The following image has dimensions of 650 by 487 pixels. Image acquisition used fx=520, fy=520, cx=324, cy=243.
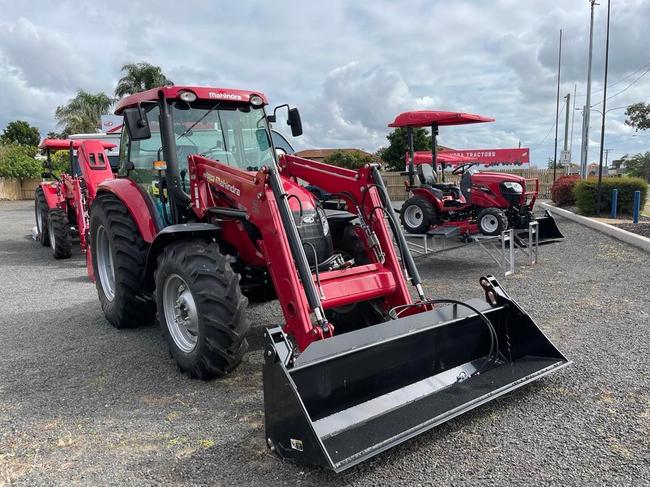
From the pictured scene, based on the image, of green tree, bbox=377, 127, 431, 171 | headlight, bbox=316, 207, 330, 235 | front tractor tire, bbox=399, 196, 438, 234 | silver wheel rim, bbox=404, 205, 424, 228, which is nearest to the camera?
headlight, bbox=316, 207, 330, 235

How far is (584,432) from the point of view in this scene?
10.2ft

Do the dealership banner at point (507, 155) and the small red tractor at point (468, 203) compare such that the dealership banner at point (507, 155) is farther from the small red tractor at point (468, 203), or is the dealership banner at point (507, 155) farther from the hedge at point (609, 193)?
the small red tractor at point (468, 203)

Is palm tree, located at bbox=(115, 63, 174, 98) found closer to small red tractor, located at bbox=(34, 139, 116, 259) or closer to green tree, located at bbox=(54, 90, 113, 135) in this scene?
green tree, located at bbox=(54, 90, 113, 135)

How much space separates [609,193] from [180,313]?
14.5 meters

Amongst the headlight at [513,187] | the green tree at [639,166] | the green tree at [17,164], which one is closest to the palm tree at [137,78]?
the green tree at [17,164]

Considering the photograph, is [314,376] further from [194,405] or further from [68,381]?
[68,381]

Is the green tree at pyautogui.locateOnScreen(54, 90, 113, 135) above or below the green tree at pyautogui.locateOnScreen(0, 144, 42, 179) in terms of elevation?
above

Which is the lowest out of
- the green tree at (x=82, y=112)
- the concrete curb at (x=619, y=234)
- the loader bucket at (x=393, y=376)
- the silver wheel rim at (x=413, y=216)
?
the concrete curb at (x=619, y=234)

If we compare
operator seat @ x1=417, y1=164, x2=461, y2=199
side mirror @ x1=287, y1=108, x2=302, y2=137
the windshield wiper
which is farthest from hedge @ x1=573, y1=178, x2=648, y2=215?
the windshield wiper

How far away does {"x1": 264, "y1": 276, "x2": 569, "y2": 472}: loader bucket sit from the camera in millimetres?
2748

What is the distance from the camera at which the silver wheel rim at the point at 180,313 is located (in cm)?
396

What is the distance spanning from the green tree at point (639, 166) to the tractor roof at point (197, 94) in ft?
153

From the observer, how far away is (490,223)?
895 centimetres

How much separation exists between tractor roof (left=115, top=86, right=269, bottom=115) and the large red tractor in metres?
0.01
